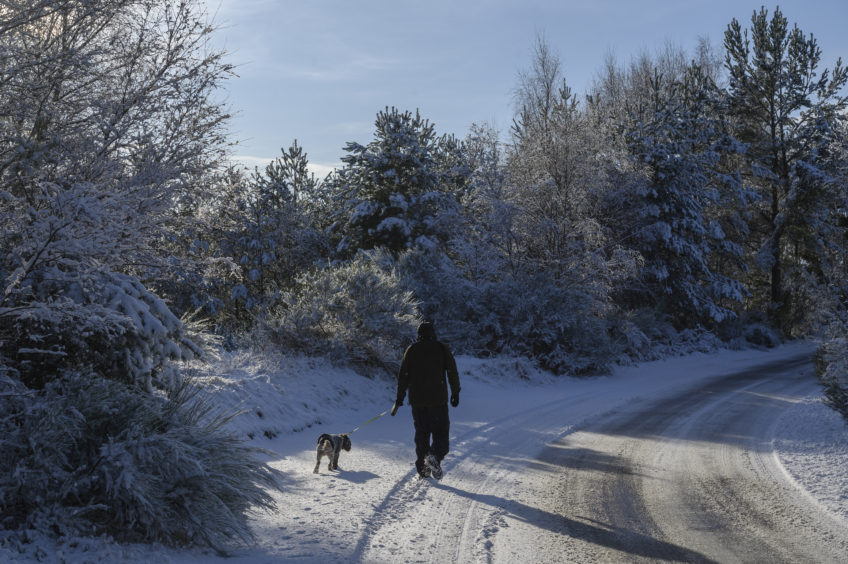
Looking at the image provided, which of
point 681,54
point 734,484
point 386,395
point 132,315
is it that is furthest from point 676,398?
point 681,54

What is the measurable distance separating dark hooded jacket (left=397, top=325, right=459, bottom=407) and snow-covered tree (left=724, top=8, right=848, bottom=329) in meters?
32.0

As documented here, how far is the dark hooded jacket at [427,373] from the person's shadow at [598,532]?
1.39 meters

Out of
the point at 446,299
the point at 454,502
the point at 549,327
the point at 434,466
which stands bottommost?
the point at 454,502

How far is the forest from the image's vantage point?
492 cm

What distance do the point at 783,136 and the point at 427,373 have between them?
116 feet

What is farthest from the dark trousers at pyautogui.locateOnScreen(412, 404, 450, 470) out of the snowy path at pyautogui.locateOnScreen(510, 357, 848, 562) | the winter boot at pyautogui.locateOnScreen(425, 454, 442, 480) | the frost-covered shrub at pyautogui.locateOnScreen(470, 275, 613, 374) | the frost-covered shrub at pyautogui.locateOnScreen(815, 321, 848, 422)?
the frost-covered shrub at pyautogui.locateOnScreen(470, 275, 613, 374)

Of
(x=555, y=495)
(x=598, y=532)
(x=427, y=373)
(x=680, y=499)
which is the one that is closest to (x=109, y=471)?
(x=427, y=373)

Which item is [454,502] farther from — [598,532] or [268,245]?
[268,245]

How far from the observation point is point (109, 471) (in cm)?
470

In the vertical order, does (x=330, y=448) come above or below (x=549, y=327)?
below

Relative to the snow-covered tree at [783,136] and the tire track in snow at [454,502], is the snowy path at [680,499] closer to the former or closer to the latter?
the tire track in snow at [454,502]

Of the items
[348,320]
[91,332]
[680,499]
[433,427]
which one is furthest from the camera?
[348,320]

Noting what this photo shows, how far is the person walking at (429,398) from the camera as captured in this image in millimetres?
7758

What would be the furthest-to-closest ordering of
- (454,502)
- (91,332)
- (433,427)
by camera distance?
1. (433,427)
2. (454,502)
3. (91,332)
